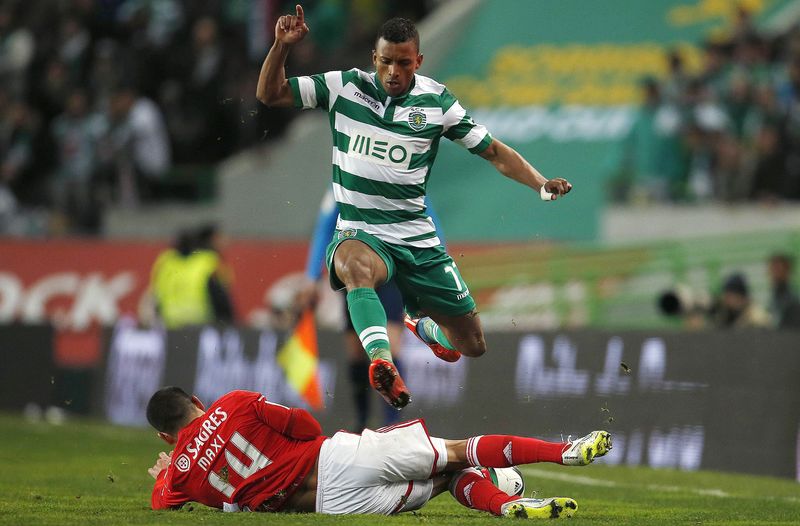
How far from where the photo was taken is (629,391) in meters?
11.6

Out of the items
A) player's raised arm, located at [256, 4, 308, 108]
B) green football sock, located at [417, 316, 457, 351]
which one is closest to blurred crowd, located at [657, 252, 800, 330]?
green football sock, located at [417, 316, 457, 351]

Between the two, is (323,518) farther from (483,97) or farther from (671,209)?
(483,97)

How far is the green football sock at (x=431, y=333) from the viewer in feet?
28.5

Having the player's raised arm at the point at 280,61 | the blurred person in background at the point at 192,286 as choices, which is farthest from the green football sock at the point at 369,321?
the blurred person in background at the point at 192,286

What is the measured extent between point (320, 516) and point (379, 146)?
213cm

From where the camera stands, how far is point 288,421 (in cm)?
693

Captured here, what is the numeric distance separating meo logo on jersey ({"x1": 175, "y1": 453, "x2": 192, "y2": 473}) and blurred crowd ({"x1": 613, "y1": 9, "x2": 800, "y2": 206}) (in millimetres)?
9605

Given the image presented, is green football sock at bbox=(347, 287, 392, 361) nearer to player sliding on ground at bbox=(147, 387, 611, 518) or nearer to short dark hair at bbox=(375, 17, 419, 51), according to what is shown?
player sliding on ground at bbox=(147, 387, 611, 518)

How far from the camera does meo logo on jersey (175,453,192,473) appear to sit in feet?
22.6

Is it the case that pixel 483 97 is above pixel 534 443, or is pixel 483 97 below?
above

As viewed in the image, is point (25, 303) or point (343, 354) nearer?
point (343, 354)

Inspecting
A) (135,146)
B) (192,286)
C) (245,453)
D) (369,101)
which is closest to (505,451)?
(245,453)

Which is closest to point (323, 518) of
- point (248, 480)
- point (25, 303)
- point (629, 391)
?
point (248, 480)

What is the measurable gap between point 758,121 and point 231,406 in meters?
9.81
